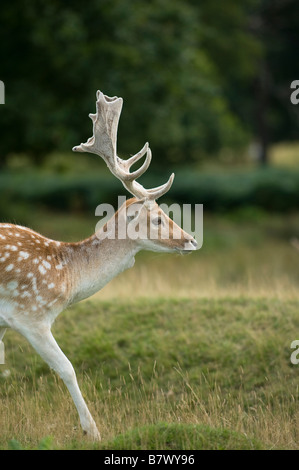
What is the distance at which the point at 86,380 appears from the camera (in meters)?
7.29

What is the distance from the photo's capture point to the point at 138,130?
629 inches

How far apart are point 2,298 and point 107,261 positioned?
852 mm

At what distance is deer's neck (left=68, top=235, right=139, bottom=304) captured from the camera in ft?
19.2

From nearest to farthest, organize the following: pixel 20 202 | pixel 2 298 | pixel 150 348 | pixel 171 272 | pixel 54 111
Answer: pixel 2 298 → pixel 150 348 → pixel 171 272 → pixel 54 111 → pixel 20 202

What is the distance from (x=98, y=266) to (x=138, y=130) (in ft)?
34.2

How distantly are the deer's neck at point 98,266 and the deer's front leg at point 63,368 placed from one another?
18.1 inches

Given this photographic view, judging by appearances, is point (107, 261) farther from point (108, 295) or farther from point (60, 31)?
point (60, 31)

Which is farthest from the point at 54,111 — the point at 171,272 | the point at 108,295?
the point at 108,295

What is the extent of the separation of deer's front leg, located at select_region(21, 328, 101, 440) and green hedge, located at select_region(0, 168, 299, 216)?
15.9 m

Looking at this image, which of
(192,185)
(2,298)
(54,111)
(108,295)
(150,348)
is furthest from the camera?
(192,185)

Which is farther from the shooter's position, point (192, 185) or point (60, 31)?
point (192, 185)

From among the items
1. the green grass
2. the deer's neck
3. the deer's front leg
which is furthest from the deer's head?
the green grass

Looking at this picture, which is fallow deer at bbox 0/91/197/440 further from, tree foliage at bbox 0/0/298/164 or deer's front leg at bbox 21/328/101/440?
tree foliage at bbox 0/0/298/164
